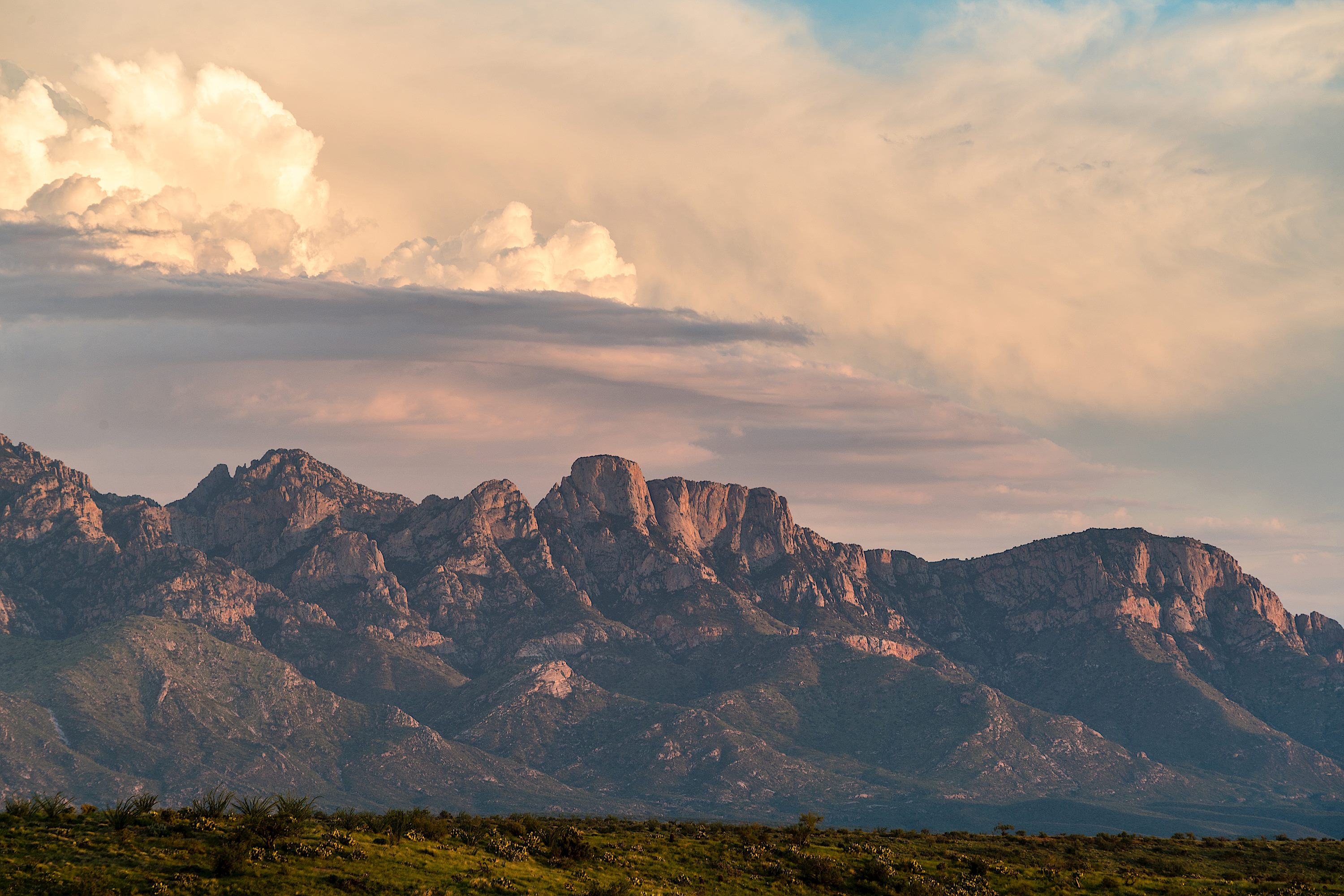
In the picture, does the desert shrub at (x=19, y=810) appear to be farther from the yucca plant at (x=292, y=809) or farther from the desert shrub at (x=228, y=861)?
the desert shrub at (x=228, y=861)

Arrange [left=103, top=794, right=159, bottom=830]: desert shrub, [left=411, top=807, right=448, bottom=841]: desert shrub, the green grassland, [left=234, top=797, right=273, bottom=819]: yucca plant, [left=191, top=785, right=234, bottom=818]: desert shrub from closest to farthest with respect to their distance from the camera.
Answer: the green grassland, [left=234, top=797, right=273, bottom=819]: yucca plant, [left=103, top=794, right=159, bottom=830]: desert shrub, [left=191, top=785, right=234, bottom=818]: desert shrub, [left=411, top=807, right=448, bottom=841]: desert shrub

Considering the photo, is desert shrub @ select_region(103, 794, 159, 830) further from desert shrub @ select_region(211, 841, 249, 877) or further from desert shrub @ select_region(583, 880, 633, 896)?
desert shrub @ select_region(583, 880, 633, 896)

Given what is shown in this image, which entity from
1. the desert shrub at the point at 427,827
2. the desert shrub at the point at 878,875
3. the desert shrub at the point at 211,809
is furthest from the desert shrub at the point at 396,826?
the desert shrub at the point at 878,875

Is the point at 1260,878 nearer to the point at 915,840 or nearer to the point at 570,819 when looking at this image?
the point at 915,840

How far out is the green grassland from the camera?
6744 centimetres

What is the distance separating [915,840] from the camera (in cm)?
10762

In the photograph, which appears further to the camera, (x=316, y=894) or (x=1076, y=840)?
(x=1076, y=840)

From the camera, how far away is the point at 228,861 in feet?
220

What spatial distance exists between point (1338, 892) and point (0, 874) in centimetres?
8086

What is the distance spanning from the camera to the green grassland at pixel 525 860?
67.4 metres

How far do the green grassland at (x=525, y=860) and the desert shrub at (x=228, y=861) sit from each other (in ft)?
0.31

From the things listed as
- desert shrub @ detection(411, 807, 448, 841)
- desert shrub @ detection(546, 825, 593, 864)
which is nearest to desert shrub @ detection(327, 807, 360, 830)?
desert shrub @ detection(411, 807, 448, 841)

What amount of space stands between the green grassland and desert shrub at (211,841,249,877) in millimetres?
95

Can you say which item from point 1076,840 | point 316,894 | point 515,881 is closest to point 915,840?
point 1076,840
